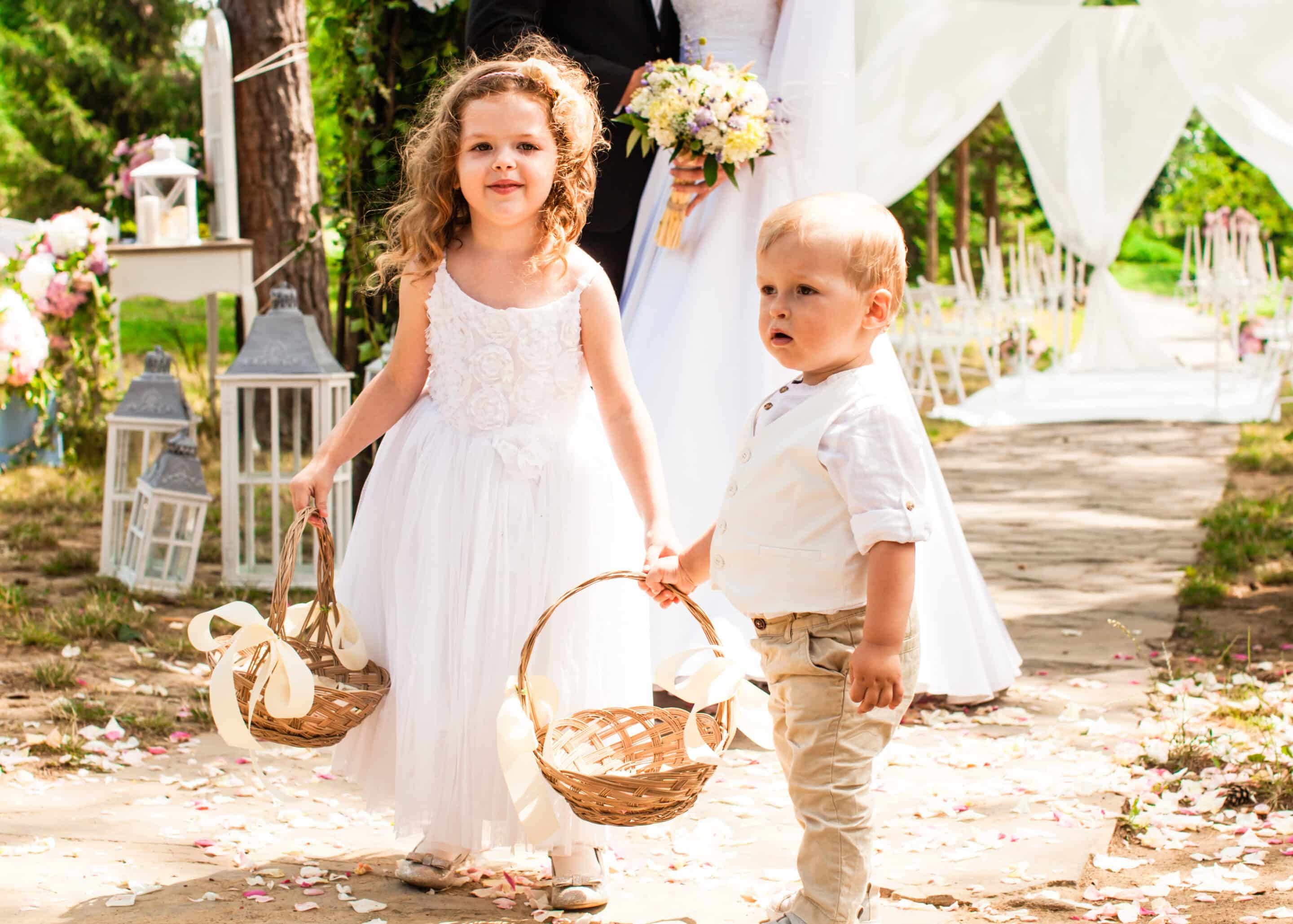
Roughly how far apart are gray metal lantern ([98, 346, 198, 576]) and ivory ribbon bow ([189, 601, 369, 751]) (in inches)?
119

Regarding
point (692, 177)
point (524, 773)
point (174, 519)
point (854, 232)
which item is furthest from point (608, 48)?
point (174, 519)

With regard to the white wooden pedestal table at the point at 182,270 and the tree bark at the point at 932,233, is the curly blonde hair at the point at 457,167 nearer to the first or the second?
the white wooden pedestal table at the point at 182,270

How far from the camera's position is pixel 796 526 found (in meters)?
2.14

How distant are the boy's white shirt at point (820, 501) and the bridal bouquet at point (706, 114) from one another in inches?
54.7

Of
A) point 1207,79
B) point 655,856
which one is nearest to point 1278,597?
point 1207,79

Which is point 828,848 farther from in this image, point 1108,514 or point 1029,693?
point 1108,514

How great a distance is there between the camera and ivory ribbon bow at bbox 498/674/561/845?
2.19 metres

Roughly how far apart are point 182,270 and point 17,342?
2.72 ft

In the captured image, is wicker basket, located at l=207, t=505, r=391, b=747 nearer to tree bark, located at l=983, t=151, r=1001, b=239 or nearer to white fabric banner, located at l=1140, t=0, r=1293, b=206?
white fabric banner, located at l=1140, t=0, r=1293, b=206

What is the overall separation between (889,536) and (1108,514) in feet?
17.2

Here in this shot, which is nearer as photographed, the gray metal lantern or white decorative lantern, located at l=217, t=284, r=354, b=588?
white decorative lantern, located at l=217, t=284, r=354, b=588

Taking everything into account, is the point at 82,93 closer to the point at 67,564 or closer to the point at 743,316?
the point at 67,564

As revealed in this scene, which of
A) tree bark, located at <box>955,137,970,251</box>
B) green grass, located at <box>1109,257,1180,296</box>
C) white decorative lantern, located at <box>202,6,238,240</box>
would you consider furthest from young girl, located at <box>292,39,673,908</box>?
green grass, located at <box>1109,257,1180,296</box>

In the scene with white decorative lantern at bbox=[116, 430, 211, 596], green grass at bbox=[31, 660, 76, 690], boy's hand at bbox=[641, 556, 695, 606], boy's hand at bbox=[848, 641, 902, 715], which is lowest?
green grass at bbox=[31, 660, 76, 690]
